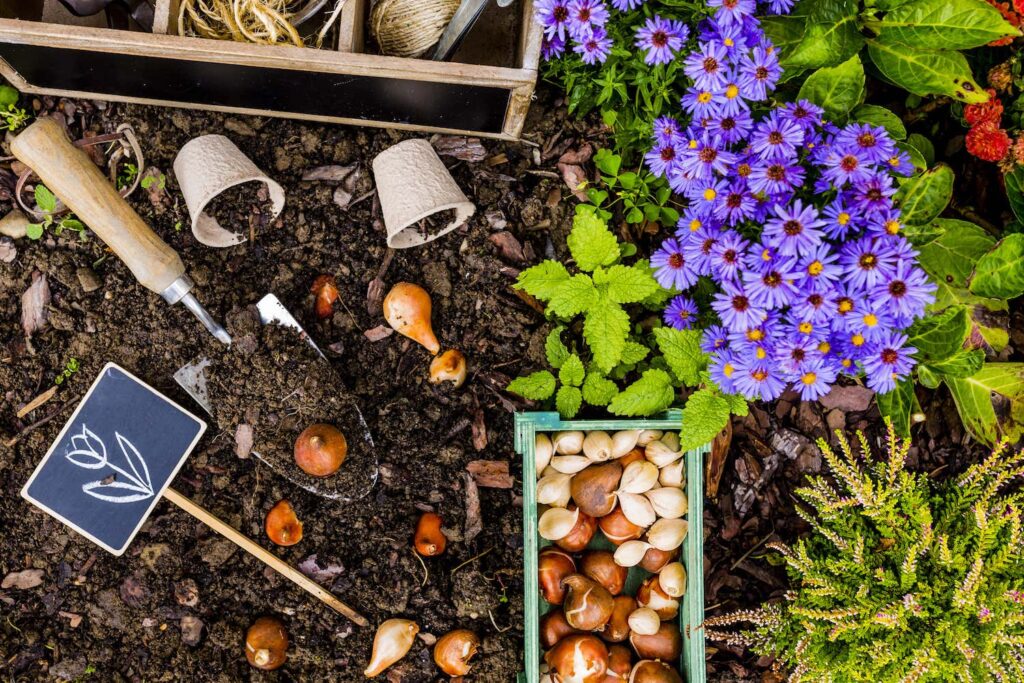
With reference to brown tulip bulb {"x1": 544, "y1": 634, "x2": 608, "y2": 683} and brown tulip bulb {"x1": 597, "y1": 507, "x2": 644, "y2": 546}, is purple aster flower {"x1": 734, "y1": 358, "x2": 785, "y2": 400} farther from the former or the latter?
brown tulip bulb {"x1": 544, "y1": 634, "x2": 608, "y2": 683}

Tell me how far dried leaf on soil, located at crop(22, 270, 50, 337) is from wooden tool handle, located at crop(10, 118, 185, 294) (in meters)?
0.33

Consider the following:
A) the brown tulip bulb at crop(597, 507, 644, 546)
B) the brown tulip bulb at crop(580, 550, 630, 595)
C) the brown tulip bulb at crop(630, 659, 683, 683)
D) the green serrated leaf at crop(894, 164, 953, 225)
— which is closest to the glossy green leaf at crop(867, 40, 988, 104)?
the green serrated leaf at crop(894, 164, 953, 225)

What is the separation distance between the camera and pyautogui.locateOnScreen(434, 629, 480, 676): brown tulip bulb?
5.65ft

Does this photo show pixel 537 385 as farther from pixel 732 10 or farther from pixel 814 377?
pixel 732 10

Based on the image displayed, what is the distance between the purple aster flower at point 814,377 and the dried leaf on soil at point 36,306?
5.71 feet

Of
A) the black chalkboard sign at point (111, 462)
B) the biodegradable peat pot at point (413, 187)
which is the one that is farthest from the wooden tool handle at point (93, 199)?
the biodegradable peat pot at point (413, 187)

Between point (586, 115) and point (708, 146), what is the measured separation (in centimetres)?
61

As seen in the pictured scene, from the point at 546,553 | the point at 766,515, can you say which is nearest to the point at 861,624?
the point at 766,515

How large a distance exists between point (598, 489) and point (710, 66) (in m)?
0.90

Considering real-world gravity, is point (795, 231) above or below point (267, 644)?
above

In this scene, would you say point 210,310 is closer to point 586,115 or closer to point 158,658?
point 158,658

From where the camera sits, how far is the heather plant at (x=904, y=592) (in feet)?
4.74

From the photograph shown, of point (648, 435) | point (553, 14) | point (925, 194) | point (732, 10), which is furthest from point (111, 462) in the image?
point (925, 194)

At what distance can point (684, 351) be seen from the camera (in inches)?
Result: 58.7
